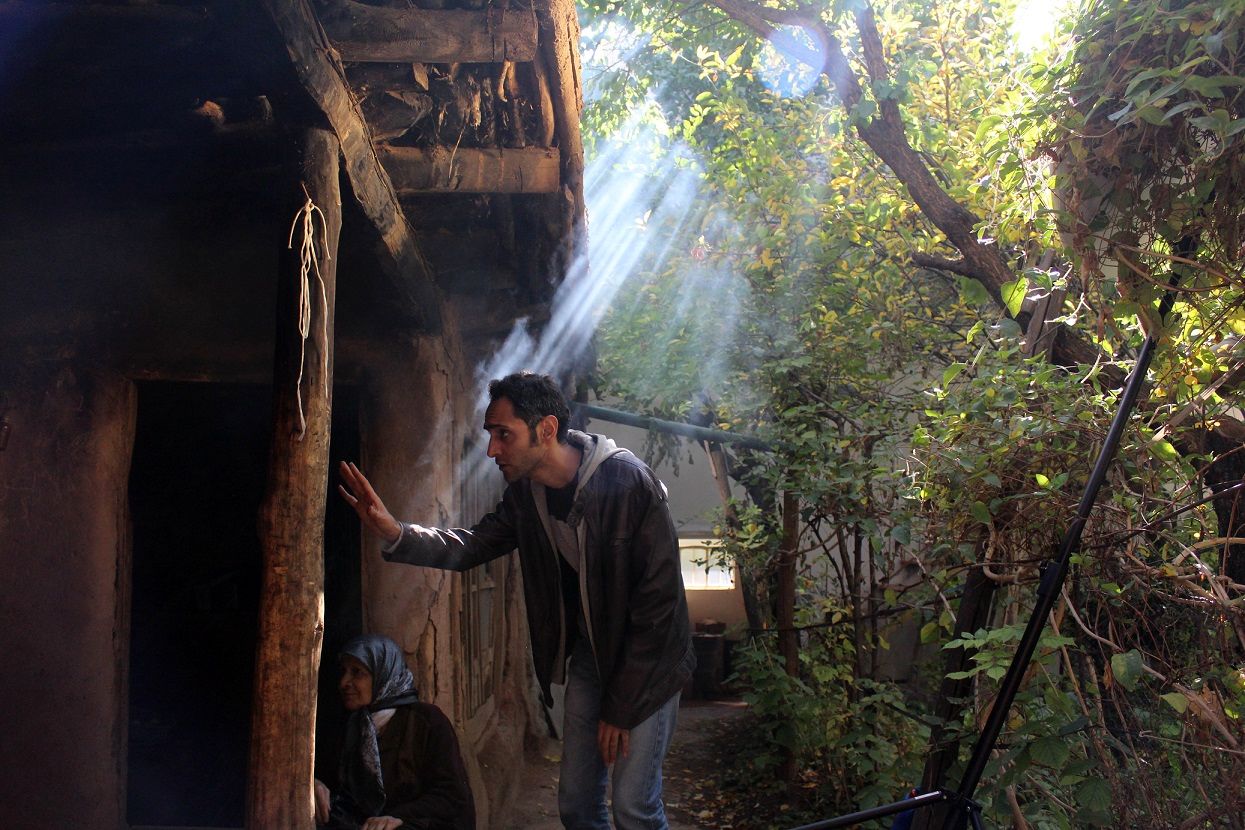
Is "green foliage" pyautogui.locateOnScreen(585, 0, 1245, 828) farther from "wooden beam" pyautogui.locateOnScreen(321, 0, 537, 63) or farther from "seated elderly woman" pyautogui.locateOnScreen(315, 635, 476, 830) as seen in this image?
"seated elderly woman" pyautogui.locateOnScreen(315, 635, 476, 830)

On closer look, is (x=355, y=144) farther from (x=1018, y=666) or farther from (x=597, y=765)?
(x=1018, y=666)

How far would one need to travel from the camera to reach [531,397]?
9.59 ft

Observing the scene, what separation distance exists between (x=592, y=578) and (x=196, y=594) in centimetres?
449

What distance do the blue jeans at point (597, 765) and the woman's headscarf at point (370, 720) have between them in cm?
106

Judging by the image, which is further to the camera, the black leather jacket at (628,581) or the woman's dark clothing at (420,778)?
the woman's dark clothing at (420,778)

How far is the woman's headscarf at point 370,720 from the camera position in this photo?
12.5 feet

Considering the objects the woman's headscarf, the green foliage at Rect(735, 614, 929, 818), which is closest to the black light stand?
the woman's headscarf

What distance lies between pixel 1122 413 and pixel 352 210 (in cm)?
214

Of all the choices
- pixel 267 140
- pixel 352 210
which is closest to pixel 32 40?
pixel 267 140

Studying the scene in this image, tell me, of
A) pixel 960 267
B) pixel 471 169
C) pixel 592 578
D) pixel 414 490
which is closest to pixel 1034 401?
pixel 960 267

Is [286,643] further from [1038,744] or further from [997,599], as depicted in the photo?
[997,599]

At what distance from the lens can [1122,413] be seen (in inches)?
90.0

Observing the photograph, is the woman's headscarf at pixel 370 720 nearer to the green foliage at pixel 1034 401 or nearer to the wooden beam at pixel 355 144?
the wooden beam at pixel 355 144

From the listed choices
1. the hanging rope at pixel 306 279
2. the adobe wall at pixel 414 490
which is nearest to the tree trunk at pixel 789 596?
the adobe wall at pixel 414 490
